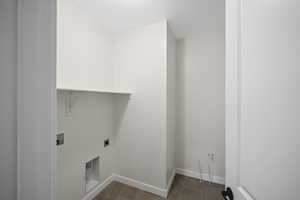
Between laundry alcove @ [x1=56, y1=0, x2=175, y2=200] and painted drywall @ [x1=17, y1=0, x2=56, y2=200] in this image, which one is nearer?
painted drywall @ [x1=17, y1=0, x2=56, y2=200]

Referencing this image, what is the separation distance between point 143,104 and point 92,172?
1.27m

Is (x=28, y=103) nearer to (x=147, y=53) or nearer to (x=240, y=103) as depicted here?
(x=240, y=103)

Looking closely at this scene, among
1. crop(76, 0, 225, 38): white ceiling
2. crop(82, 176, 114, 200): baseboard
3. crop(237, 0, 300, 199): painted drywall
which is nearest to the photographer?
crop(237, 0, 300, 199): painted drywall

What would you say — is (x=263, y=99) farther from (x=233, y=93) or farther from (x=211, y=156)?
(x=211, y=156)

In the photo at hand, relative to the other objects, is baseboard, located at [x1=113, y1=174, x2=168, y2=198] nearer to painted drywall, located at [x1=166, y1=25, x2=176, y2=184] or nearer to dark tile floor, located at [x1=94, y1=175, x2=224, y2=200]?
dark tile floor, located at [x1=94, y1=175, x2=224, y2=200]

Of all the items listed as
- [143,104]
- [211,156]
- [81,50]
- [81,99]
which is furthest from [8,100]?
[211,156]

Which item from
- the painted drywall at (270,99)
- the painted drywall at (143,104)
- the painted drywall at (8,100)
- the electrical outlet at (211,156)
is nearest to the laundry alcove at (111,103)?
the painted drywall at (143,104)

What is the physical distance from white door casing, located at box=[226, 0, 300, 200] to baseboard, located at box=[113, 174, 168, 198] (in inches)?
51.7

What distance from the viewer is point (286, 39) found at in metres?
0.37

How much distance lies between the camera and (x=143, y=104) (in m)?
1.81

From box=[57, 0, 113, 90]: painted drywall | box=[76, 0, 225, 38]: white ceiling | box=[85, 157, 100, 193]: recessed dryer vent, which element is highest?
box=[76, 0, 225, 38]: white ceiling

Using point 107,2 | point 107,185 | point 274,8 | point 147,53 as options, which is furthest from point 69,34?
point 107,185

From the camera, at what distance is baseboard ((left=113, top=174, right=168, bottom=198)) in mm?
1652

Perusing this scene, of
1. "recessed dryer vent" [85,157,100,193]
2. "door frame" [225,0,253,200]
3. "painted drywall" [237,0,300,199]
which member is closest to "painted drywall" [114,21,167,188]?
"recessed dryer vent" [85,157,100,193]
